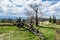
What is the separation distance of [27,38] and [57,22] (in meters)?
0.80

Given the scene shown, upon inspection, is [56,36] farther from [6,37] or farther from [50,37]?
[6,37]

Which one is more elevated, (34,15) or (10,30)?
(34,15)

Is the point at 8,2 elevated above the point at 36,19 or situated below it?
above

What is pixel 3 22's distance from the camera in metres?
3.59

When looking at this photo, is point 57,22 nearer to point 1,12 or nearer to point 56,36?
point 56,36

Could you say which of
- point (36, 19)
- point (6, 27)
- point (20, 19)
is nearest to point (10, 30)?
point (6, 27)

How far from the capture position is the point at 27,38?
3.50 meters

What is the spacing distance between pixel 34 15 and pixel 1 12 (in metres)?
0.78

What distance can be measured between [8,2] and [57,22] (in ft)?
4.10

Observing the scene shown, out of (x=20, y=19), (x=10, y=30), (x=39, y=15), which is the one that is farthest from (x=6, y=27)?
(x=39, y=15)

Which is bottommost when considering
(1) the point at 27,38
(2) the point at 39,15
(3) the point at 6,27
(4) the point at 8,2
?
(1) the point at 27,38

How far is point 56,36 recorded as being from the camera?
3.53 metres

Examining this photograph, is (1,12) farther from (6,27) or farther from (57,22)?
(57,22)

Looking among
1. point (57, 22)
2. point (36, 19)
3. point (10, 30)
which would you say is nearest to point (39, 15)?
point (36, 19)
